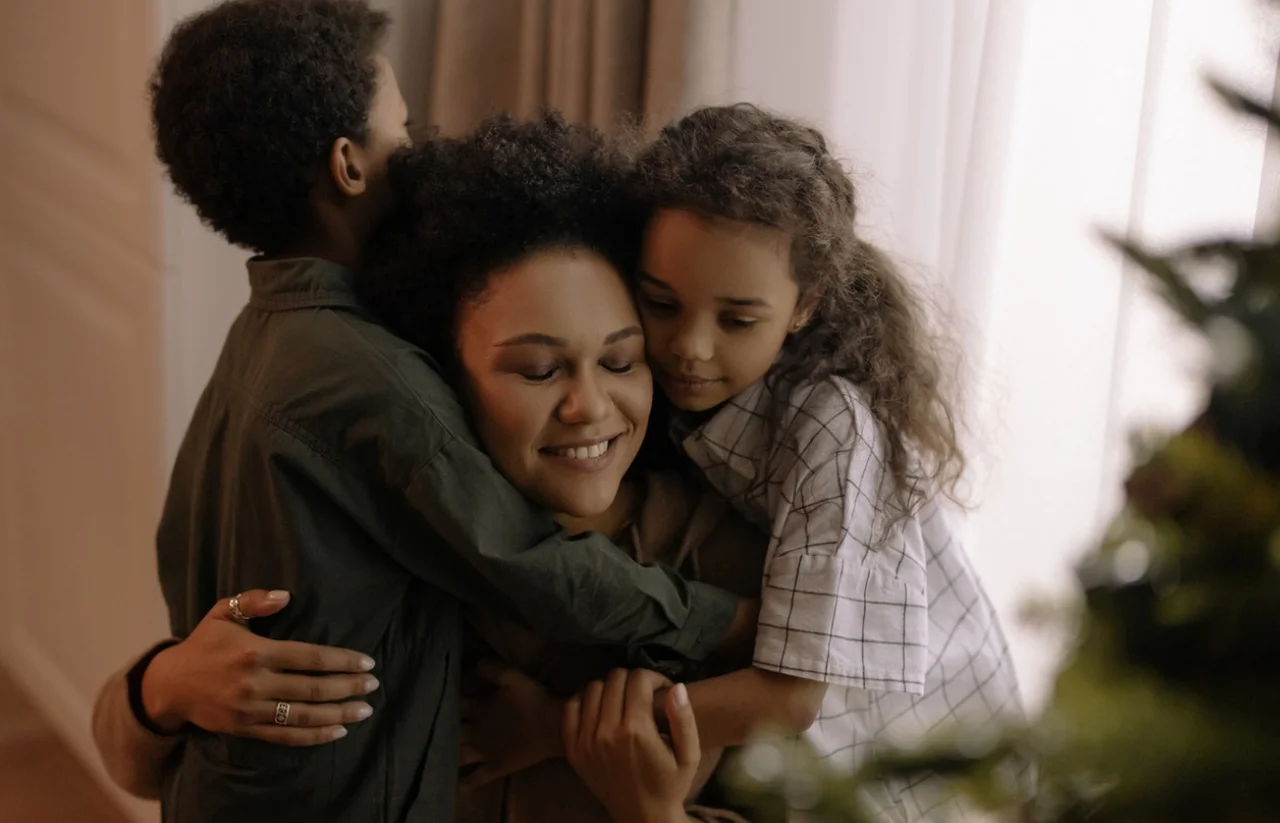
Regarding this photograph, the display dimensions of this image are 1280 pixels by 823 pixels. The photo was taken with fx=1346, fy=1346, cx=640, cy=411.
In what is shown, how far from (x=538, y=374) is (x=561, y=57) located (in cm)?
90

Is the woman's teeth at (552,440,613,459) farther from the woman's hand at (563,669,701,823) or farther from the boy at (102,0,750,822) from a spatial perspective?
the woman's hand at (563,669,701,823)

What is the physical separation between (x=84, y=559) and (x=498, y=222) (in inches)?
60.9

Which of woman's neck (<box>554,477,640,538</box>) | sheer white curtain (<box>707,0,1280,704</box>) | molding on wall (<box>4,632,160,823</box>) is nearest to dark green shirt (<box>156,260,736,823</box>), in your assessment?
woman's neck (<box>554,477,640,538</box>)

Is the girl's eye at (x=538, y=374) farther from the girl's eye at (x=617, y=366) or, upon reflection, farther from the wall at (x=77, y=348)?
the wall at (x=77, y=348)

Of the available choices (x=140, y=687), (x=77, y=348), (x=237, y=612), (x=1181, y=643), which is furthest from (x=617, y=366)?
(x=77, y=348)

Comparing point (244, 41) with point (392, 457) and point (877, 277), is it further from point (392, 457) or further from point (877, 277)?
point (877, 277)

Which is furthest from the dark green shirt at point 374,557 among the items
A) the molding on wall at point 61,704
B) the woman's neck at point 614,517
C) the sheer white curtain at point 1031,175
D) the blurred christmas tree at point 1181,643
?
the molding on wall at point 61,704

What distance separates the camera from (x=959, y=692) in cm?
128

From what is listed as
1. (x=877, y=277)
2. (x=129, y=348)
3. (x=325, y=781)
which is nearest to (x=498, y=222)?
(x=877, y=277)

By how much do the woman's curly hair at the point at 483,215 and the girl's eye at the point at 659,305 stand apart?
29 mm

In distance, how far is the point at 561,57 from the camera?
1.88 m

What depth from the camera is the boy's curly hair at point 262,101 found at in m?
1.12

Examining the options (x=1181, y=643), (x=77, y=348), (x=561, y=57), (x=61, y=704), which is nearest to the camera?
(x=1181, y=643)

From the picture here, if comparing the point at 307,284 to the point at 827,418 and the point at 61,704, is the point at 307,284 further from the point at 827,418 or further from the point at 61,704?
the point at 61,704
